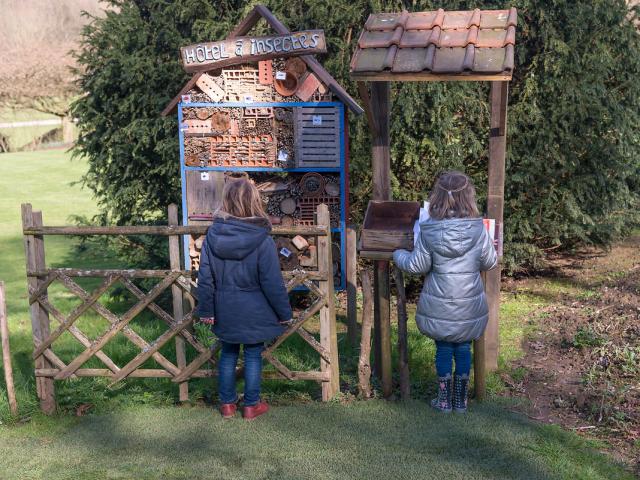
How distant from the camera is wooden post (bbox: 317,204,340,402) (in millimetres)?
4953

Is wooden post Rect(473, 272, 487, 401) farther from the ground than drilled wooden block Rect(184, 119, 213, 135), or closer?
closer

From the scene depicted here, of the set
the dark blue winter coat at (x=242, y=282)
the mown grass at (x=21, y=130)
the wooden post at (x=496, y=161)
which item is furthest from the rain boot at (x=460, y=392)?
the mown grass at (x=21, y=130)

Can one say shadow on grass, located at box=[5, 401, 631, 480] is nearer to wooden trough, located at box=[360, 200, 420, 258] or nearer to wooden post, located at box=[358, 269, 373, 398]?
wooden post, located at box=[358, 269, 373, 398]

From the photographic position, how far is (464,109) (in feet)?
26.0

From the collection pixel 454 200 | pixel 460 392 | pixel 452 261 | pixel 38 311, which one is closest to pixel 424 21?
pixel 454 200

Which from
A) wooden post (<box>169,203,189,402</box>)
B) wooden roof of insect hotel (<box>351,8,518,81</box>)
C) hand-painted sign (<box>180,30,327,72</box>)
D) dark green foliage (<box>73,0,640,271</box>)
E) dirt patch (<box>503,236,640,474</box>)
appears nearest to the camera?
wooden roof of insect hotel (<box>351,8,518,81</box>)

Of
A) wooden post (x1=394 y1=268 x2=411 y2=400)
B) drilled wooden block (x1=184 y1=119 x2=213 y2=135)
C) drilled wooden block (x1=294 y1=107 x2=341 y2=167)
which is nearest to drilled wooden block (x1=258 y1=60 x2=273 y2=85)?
drilled wooden block (x1=294 y1=107 x2=341 y2=167)

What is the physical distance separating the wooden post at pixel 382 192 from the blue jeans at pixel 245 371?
0.89 meters

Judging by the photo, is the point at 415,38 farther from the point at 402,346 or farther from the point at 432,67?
the point at 402,346

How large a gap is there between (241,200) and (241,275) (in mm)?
465

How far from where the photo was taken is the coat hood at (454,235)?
4.59 metres

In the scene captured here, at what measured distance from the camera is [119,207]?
8445 mm

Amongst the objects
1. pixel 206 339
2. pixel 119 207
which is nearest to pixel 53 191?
A: pixel 119 207

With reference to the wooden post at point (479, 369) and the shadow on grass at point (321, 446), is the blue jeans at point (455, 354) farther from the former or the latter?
the shadow on grass at point (321, 446)
